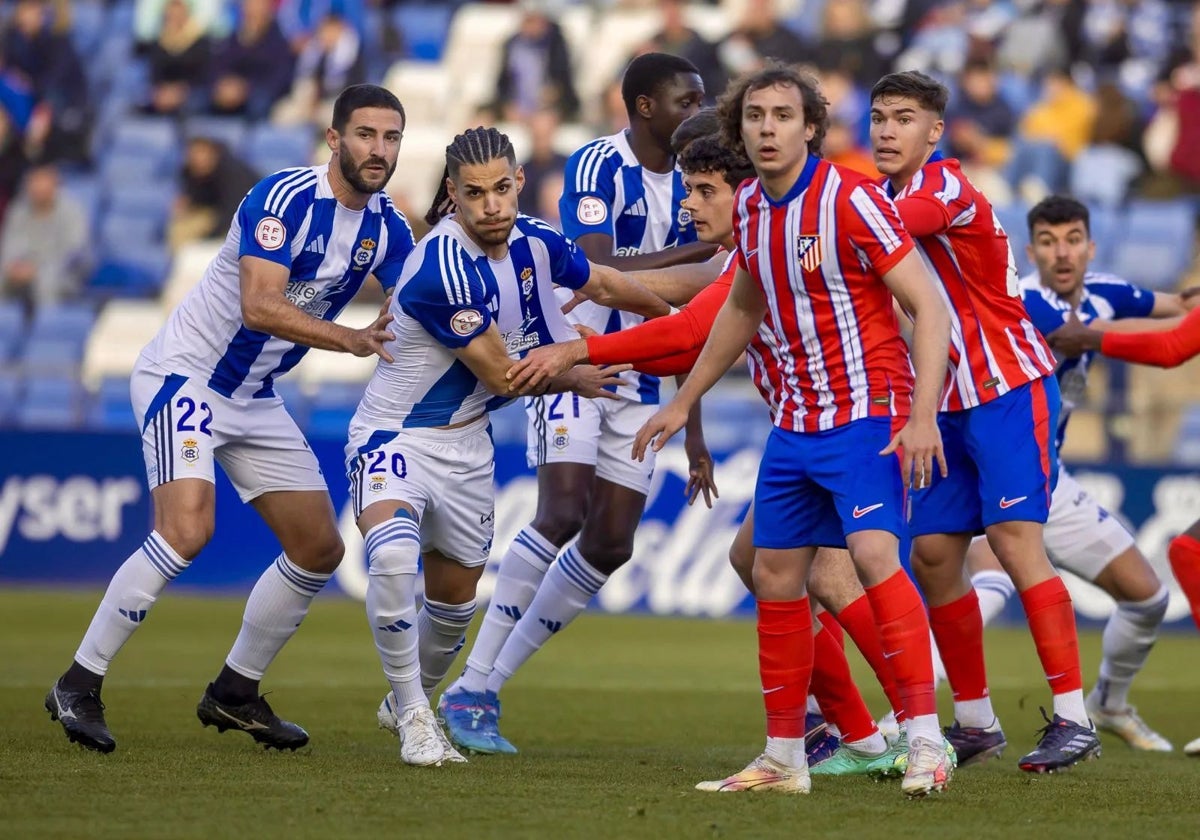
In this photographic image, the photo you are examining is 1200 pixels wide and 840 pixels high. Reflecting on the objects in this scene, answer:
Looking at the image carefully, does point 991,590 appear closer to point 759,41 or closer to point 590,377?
point 590,377

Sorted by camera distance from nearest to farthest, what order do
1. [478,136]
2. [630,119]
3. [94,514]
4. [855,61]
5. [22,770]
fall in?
[22,770] → [478,136] → [630,119] → [94,514] → [855,61]

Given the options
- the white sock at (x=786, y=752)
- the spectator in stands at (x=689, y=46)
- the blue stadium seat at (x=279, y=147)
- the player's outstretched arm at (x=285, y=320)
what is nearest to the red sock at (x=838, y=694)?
the white sock at (x=786, y=752)

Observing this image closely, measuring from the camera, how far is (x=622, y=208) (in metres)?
8.08

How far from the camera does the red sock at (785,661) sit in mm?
5859

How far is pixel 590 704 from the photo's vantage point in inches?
356

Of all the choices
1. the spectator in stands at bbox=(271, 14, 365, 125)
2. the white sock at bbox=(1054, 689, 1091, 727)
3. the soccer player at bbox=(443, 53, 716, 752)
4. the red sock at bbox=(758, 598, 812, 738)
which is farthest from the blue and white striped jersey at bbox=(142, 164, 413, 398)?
the spectator in stands at bbox=(271, 14, 365, 125)

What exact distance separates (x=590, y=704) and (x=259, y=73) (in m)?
12.8

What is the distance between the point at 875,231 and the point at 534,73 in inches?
550

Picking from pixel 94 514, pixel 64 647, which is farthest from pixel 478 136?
pixel 94 514

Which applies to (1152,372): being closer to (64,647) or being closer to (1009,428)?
(1009,428)

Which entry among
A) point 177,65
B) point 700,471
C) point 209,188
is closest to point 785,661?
point 700,471

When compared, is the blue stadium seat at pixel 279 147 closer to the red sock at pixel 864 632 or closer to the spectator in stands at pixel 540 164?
the spectator in stands at pixel 540 164

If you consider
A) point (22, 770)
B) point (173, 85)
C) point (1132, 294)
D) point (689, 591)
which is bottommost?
point (689, 591)

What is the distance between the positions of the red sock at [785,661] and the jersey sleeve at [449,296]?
1517mm
